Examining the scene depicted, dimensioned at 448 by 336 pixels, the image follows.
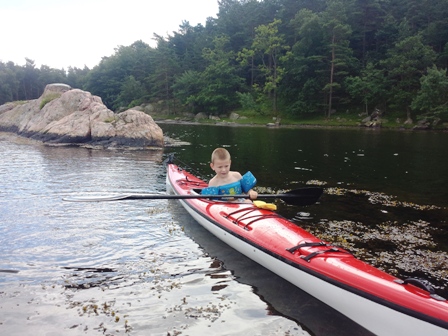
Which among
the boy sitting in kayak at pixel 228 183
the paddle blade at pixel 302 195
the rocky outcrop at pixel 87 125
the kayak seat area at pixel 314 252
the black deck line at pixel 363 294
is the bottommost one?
the black deck line at pixel 363 294

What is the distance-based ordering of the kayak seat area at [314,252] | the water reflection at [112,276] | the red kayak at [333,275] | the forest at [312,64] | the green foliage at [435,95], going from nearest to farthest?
the red kayak at [333,275] → the water reflection at [112,276] → the kayak seat area at [314,252] → the green foliage at [435,95] → the forest at [312,64]

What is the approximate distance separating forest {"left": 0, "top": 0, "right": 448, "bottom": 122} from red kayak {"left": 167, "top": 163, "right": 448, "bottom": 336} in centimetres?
3311

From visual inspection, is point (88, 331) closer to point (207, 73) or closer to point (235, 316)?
point (235, 316)

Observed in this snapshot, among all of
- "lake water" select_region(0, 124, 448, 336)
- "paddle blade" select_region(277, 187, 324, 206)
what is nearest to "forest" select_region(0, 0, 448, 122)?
"lake water" select_region(0, 124, 448, 336)

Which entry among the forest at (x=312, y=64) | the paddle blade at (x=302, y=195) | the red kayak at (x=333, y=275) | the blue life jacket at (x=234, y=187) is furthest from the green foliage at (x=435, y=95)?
the red kayak at (x=333, y=275)

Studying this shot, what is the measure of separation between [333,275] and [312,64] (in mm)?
43768

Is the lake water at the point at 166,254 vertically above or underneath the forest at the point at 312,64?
underneath

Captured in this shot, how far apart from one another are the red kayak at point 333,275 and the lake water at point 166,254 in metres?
0.28

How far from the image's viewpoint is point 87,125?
21297 millimetres

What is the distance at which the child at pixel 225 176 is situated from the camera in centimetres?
632

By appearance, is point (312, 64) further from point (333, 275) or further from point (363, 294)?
point (363, 294)

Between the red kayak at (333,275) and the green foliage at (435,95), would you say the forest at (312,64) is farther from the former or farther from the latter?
the red kayak at (333,275)

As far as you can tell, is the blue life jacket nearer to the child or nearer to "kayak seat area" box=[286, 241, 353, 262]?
the child

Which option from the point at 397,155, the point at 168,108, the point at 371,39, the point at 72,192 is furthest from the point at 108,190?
the point at 168,108
